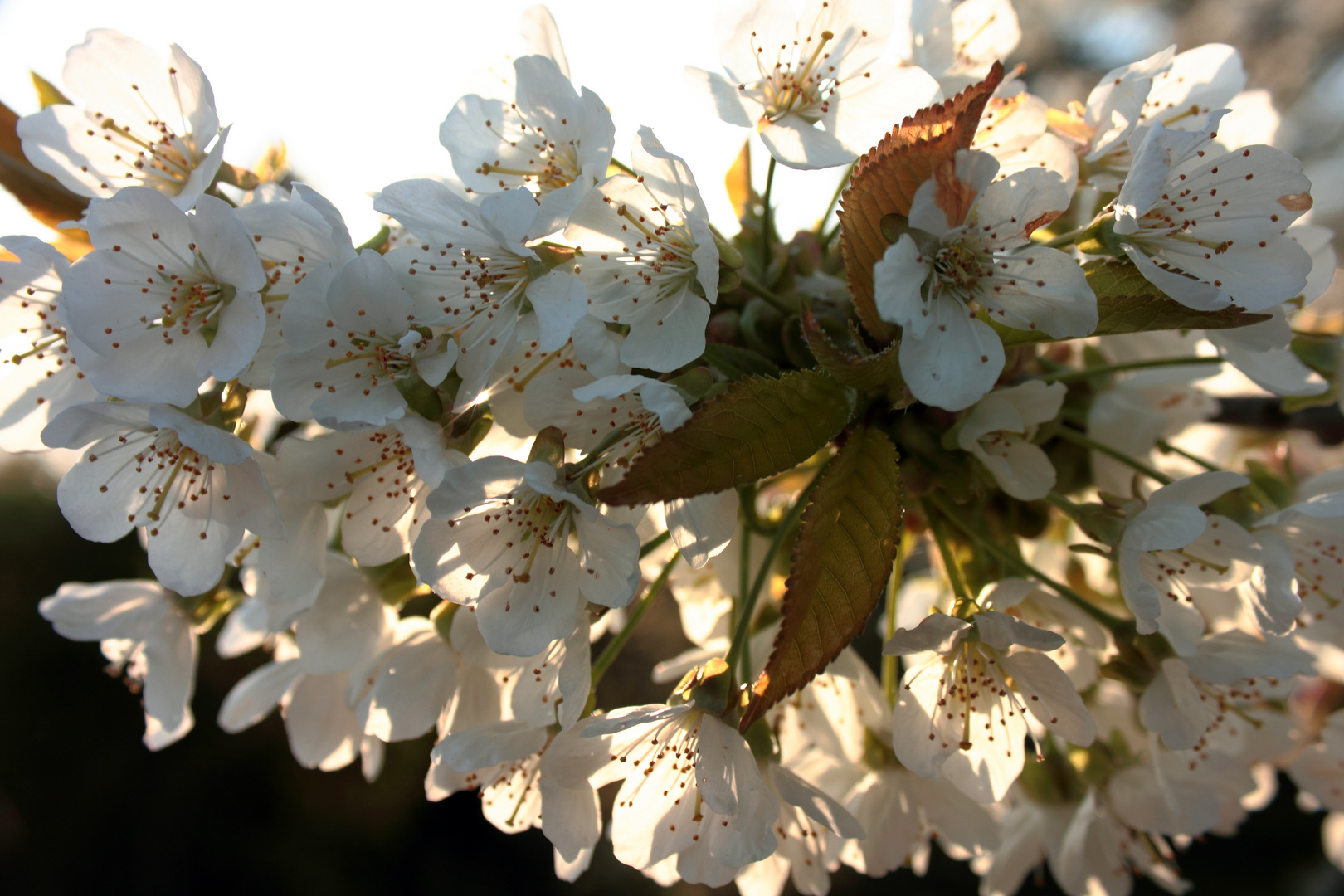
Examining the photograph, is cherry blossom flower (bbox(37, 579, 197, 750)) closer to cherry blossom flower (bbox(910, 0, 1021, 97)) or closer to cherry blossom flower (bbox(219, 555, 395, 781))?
cherry blossom flower (bbox(219, 555, 395, 781))

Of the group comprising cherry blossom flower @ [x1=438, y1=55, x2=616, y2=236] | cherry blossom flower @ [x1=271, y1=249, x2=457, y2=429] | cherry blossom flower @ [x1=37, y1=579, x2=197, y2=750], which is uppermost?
cherry blossom flower @ [x1=438, y1=55, x2=616, y2=236]

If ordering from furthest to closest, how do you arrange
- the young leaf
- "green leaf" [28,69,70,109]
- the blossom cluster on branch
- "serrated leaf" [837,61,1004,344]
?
the young leaf < "green leaf" [28,69,70,109] < the blossom cluster on branch < "serrated leaf" [837,61,1004,344]

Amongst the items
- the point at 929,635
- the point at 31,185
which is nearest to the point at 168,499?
the point at 31,185

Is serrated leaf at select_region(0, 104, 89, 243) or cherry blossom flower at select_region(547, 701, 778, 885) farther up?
serrated leaf at select_region(0, 104, 89, 243)

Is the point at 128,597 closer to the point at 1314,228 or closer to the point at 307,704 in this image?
the point at 307,704

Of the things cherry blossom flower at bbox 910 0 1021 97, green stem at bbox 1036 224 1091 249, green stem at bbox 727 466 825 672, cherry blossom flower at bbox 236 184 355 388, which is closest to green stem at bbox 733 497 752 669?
green stem at bbox 727 466 825 672

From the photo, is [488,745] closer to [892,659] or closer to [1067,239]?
[892,659]
